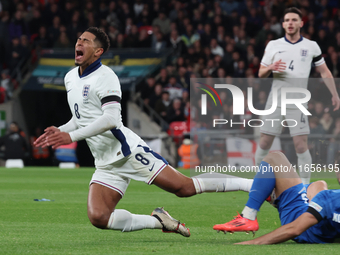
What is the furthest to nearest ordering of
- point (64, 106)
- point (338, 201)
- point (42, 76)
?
point (64, 106) → point (42, 76) → point (338, 201)

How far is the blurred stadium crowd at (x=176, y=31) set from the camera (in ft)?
57.9

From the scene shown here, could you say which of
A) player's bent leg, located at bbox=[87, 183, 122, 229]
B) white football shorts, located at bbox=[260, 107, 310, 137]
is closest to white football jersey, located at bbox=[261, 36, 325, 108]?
white football shorts, located at bbox=[260, 107, 310, 137]

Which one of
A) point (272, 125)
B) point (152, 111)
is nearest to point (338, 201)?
point (272, 125)

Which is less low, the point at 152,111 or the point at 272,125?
the point at 272,125

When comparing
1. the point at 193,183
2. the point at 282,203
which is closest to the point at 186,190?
the point at 193,183

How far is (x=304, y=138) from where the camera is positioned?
809cm

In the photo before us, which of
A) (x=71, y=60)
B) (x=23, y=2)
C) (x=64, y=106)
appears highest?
(x=23, y=2)

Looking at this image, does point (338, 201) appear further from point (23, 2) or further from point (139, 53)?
point (23, 2)

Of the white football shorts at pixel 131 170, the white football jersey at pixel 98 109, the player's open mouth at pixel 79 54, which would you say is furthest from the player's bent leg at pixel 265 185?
the player's open mouth at pixel 79 54

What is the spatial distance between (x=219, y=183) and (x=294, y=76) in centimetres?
303

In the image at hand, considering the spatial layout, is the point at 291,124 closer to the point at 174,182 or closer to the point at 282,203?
the point at 174,182

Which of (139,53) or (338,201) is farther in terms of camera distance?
(139,53)

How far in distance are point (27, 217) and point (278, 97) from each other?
3.74 metres

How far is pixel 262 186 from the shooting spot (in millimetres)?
4898
